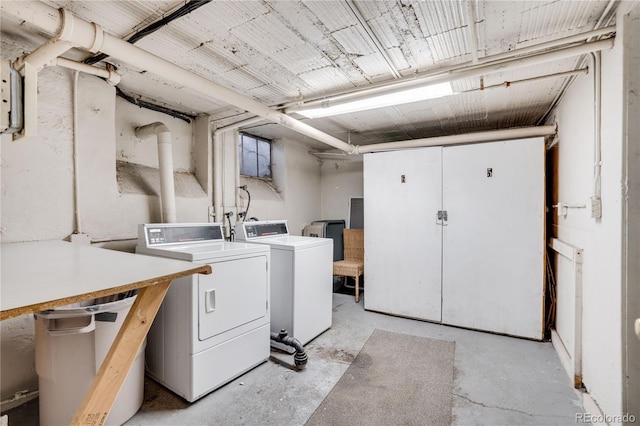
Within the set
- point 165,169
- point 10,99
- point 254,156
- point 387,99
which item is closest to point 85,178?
point 165,169

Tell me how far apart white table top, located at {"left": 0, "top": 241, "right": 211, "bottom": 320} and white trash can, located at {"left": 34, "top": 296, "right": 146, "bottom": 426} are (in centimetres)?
34

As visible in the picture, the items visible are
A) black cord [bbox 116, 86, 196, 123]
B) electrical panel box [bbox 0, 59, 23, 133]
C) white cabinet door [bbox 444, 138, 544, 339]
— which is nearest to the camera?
electrical panel box [bbox 0, 59, 23, 133]

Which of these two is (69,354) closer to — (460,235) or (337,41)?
(337,41)

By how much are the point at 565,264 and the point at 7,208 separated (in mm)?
4053

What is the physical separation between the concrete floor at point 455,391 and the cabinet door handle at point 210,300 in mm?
589

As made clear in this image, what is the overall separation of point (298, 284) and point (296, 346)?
513 mm

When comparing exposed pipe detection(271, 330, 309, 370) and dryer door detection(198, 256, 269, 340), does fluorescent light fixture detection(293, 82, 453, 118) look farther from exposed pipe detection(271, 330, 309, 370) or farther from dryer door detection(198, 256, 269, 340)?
exposed pipe detection(271, 330, 309, 370)

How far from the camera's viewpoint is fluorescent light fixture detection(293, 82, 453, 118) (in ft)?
7.54

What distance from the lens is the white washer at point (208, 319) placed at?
1.96 metres

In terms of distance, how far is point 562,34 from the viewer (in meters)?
1.75

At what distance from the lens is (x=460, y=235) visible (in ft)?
10.5

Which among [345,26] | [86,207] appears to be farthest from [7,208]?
[345,26]

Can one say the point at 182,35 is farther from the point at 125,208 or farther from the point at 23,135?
the point at 125,208

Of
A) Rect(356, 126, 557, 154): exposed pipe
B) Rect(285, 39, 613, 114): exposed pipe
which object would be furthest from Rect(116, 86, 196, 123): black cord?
Rect(356, 126, 557, 154): exposed pipe
